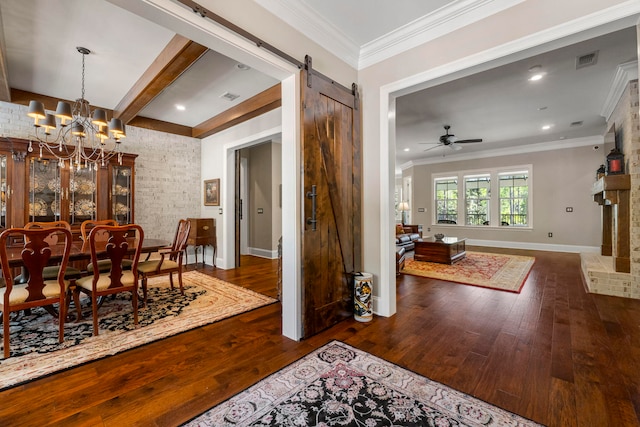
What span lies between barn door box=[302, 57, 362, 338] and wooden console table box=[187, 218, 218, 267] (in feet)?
11.9

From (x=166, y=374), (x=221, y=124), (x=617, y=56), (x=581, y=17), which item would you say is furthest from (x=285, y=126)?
(x=617, y=56)

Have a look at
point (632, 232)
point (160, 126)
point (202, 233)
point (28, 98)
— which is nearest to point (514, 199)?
point (632, 232)

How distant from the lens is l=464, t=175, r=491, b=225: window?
8.48 metres

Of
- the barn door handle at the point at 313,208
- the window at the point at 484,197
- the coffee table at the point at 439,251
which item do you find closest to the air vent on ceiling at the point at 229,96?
the barn door handle at the point at 313,208

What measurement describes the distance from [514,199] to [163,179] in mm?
9146

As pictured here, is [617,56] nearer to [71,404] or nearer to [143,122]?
[71,404]

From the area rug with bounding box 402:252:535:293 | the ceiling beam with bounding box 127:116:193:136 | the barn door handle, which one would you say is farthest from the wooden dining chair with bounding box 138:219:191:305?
the area rug with bounding box 402:252:535:293

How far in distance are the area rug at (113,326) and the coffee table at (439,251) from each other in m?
3.67

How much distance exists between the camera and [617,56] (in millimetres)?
3193

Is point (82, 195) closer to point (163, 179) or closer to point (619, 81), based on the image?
point (163, 179)

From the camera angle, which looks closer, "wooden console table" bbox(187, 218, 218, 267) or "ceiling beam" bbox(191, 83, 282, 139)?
"ceiling beam" bbox(191, 83, 282, 139)

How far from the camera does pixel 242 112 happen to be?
4.46 metres

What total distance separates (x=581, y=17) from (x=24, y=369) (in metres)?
4.58

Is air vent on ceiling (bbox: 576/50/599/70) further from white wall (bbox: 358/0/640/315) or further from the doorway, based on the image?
the doorway
